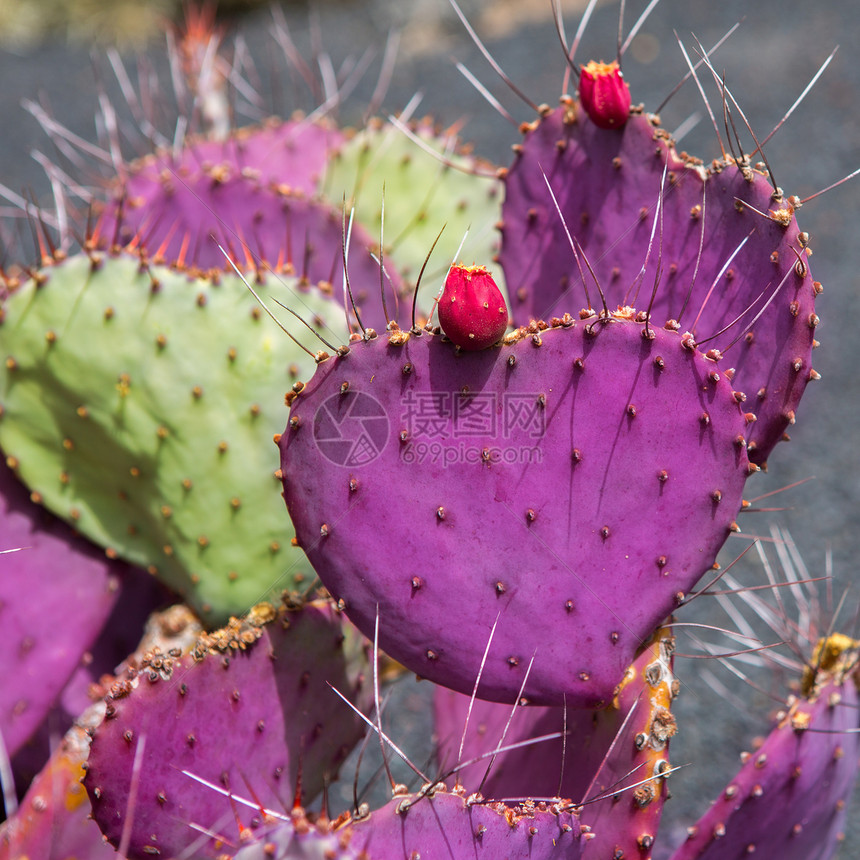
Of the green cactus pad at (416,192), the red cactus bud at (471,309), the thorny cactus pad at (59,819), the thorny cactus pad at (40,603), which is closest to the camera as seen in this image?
the red cactus bud at (471,309)

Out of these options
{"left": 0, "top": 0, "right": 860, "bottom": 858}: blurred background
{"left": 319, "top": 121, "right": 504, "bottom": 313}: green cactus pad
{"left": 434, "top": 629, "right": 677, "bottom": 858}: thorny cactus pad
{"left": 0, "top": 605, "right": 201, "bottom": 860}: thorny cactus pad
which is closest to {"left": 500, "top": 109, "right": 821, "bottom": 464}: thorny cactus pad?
{"left": 434, "top": 629, "right": 677, "bottom": 858}: thorny cactus pad

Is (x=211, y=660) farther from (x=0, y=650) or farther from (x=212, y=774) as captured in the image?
(x=0, y=650)

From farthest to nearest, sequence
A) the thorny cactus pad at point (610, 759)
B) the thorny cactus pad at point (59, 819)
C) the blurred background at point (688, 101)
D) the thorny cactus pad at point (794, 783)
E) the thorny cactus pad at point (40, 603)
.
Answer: the blurred background at point (688, 101)
the thorny cactus pad at point (40, 603)
the thorny cactus pad at point (59, 819)
the thorny cactus pad at point (794, 783)
the thorny cactus pad at point (610, 759)

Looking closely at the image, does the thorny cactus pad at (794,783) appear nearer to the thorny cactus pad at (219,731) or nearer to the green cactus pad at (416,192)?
the thorny cactus pad at (219,731)

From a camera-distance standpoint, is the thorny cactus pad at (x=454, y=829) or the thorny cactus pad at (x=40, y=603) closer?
the thorny cactus pad at (x=454, y=829)

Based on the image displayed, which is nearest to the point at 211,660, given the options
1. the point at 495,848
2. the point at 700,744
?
the point at 495,848

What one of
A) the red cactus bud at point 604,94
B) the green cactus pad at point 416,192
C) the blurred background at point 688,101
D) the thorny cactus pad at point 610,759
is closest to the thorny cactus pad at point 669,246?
the red cactus bud at point 604,94

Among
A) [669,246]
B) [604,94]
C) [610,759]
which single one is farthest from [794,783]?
[604,94]
